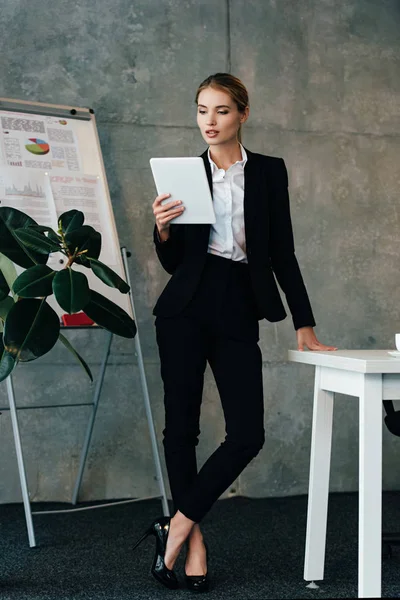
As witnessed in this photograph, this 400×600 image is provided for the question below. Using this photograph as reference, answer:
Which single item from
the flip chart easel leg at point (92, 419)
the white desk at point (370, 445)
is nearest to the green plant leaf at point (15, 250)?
the white desk at point (370, 445)

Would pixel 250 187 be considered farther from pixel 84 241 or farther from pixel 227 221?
pixel 84 241

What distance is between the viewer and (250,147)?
418 centimetres

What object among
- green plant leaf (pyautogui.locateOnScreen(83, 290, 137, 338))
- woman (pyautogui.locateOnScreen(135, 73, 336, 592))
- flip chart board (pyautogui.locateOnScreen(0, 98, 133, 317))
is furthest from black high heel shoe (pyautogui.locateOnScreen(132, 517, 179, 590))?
flip chart board (pyautogui.locateOnScreen(0, 98, 133, 317))

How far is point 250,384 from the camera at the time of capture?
2418 millimetres

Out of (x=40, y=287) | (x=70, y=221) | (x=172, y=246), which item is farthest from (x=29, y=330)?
(x=172, y=246)

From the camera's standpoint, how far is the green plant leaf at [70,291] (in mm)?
2125

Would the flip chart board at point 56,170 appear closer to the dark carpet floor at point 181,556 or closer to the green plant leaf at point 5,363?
the dark carpet floor at point 181,556

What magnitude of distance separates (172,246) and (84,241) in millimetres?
301

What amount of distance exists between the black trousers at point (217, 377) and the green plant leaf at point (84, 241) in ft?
1.12

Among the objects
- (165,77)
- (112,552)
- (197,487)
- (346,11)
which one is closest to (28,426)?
(112,552)

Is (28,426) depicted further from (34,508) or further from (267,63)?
(267,63)

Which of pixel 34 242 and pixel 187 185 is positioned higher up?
pixel 187 185

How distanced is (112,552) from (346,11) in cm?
323

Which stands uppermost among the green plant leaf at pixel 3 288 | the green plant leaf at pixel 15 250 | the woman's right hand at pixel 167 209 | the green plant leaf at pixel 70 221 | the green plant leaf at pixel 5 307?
the woman's right hand at pixel 167 209
